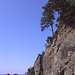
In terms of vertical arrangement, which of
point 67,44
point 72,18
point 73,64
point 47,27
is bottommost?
point 73,64

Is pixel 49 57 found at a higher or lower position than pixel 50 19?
lower

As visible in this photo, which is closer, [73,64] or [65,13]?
[73,64]

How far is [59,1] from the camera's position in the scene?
70.9 feet

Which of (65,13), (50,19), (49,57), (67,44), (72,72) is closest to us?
(72,72)

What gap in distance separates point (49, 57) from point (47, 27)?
8.89m

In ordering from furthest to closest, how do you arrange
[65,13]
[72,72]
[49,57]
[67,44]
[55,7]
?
1. [49,57]
2. [55,7]
3. [65,13]
4. [67,44]
5. [72,72]

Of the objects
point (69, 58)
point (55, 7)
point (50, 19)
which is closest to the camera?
point (69, 58)

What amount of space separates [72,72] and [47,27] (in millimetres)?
16622

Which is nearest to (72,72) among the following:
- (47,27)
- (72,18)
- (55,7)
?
(72,18)

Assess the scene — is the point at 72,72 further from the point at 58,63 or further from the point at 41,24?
the point at 41,24

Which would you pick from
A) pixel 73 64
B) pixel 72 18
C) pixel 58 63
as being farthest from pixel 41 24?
pixel 73 64

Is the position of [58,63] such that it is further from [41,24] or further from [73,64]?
[41,24]

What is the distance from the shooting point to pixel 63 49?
19.8 m

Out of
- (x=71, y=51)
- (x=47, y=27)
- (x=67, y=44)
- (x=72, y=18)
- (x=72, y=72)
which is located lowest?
(x=72, y=72)
